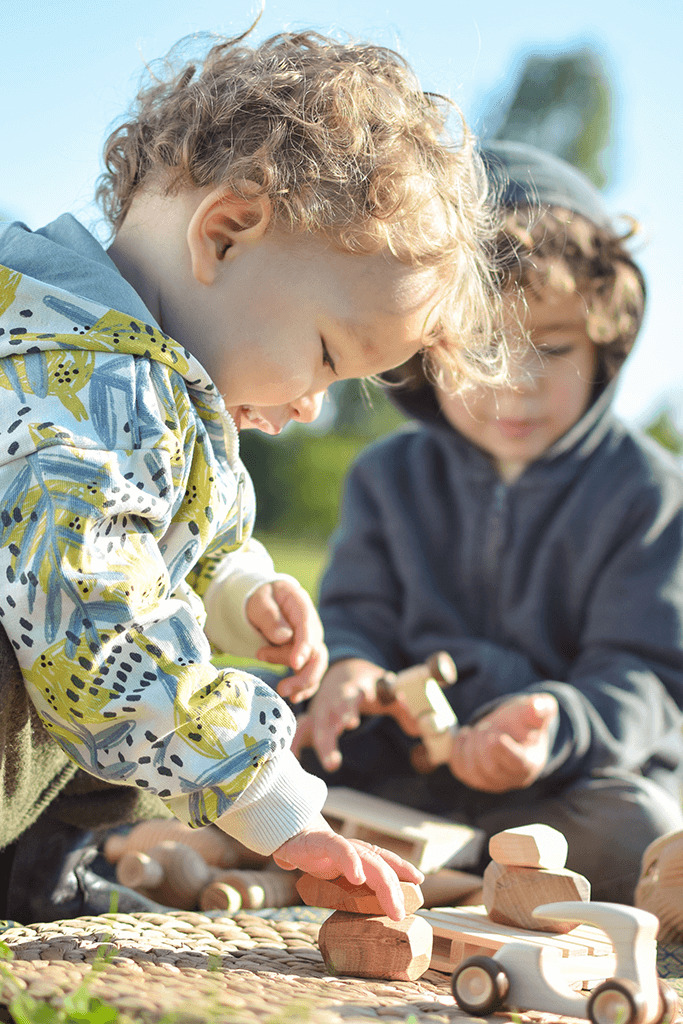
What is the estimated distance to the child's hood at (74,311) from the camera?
0.91 m

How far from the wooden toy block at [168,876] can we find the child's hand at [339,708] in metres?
0.27

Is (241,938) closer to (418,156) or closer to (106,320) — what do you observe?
(106,320)

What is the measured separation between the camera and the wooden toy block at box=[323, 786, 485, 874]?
56.3 inches

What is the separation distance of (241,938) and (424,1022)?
0.29 m

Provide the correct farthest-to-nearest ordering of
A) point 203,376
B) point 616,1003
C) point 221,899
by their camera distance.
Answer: point 221,899 → point 203,376 → point 616,1003

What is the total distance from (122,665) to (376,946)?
336mm

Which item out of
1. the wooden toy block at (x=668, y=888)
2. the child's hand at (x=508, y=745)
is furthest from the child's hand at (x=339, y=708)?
the wooden toy block at (x=668, y=888)

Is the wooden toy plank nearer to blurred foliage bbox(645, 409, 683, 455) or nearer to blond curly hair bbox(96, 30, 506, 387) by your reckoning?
blond curly hair bbox(96, 30, 506, 387)

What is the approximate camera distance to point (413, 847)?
1459 mm

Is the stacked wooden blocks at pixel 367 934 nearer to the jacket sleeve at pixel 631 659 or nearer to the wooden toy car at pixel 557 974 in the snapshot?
the wooden toy car at pixel 557 974

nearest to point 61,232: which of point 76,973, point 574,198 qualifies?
point 76,973

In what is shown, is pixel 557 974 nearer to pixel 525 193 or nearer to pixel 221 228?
pixel 221 228

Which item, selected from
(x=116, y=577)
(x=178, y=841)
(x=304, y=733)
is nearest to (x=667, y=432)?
(x=304, y=733)

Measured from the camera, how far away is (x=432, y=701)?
1591mm
